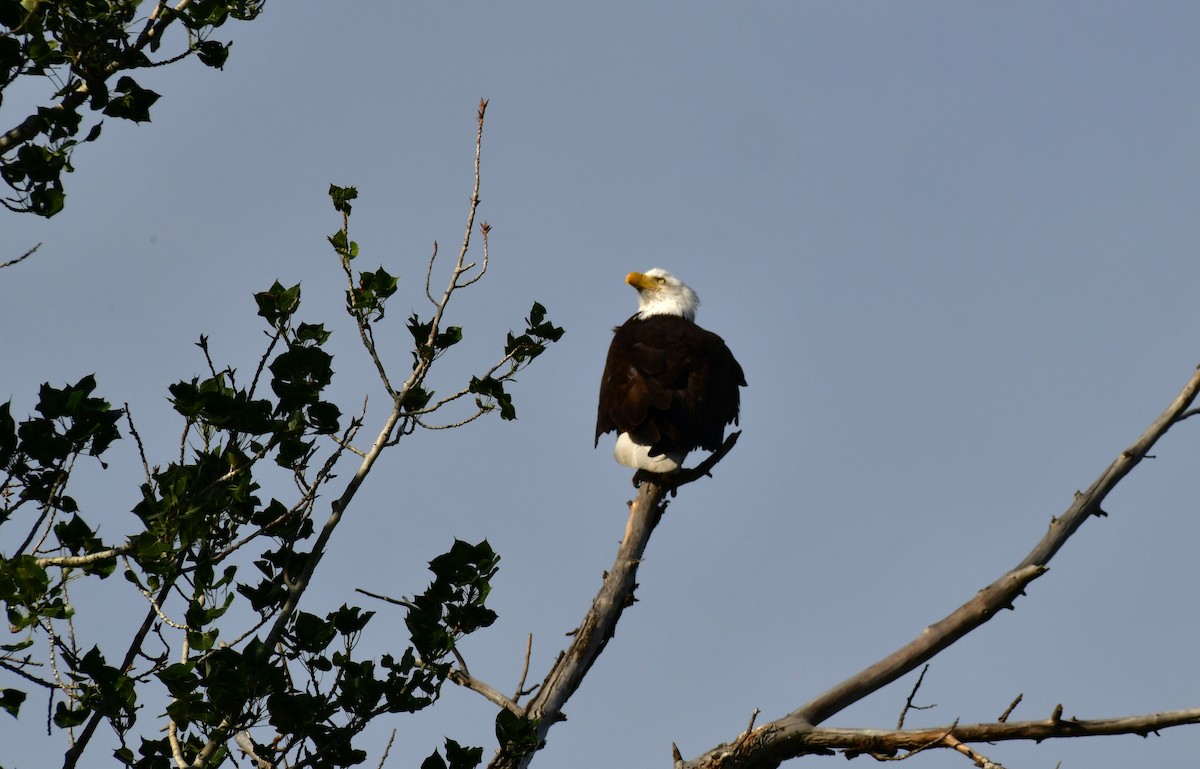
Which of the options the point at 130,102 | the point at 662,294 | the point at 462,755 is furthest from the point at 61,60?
the point at 662,294

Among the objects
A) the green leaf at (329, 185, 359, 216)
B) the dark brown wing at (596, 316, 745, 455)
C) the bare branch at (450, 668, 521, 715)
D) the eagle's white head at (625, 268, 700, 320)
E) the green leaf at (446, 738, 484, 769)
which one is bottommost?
the green leaf at (446, 738, 484, 769)

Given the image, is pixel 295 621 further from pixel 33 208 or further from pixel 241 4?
pixel 241 4

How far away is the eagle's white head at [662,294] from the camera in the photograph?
10.3 m

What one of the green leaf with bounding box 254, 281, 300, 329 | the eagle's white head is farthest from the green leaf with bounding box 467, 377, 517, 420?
the eagle's white head

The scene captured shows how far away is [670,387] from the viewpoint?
7.65 metres

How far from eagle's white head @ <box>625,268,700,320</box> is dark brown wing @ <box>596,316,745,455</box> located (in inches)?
61.0

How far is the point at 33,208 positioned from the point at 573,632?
261cm

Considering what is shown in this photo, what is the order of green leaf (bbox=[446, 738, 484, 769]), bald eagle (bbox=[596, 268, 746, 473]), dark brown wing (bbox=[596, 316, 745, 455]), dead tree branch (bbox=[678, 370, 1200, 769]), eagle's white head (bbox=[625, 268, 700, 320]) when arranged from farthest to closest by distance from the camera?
eagle's white head (bbox=[625, 268, 700, 320]) < dark brown wing (bbox=[596, 316, 745, 455]) < bald eagle (bbox=[596, 268, 746, 473]) < dead tree branch (bbox=[678, 370, 1200, 769]) < green leaf (bbox=[446, 738, 484, 769])

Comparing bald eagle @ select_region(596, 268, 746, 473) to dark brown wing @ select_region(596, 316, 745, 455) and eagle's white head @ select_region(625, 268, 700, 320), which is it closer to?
dark brown wing @ select_region(596, 316, 745, 455)

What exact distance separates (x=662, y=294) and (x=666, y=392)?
2935 mm

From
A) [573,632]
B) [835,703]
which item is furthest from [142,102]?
[835,703]

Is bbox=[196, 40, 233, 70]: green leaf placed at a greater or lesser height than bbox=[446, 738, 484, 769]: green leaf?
greater

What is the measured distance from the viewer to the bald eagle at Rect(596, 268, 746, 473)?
7.11 metres

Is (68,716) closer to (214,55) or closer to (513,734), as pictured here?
(513,734)
